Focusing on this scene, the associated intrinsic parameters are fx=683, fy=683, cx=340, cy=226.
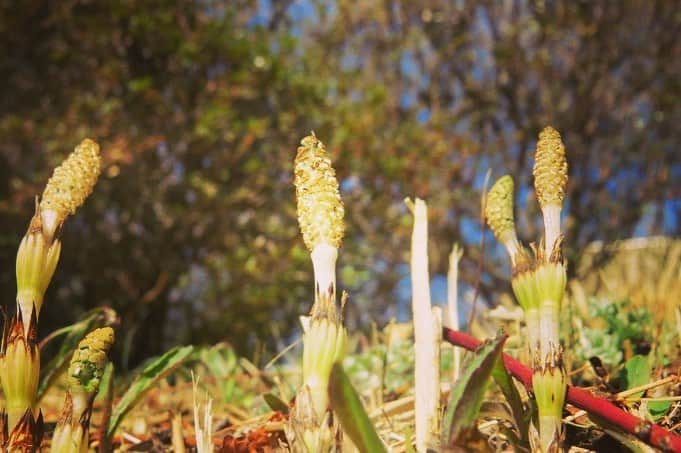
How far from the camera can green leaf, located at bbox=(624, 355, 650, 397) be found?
691 mm

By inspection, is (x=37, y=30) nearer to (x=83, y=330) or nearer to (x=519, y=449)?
(x=83, y=330)

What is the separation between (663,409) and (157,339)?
3.26 m

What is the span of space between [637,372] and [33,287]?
576 millimetres

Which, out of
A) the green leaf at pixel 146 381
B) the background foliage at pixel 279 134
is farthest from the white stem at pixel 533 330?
the background foliage at pixel 279 134

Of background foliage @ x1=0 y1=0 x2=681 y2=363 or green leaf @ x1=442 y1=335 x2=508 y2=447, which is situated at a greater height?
background foliage @ x1=0 y1=0 x2=681 y2=363

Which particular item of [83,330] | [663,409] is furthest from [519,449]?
[83,330]

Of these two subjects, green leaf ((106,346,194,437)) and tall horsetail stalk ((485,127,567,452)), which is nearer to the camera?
tall horsetail stalk ((485,127,567,452))

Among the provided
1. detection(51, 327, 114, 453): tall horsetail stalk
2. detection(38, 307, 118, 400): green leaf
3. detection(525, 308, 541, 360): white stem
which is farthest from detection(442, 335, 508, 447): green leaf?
detection(38, 307, 118, 400): green leaf

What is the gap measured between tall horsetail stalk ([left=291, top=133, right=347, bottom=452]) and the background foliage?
2.51 meters

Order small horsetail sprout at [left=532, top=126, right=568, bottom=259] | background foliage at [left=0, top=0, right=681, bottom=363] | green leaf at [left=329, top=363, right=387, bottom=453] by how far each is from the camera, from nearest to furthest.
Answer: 1. green leaf at [left=329, top=363, right=387, bottom=453]
2. small horsetail sprout at [left=532, top=126, right=568, bottom=259]
3. background foliage at [left=0, top=0, right=681, bottom=363]

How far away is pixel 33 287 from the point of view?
0.52m

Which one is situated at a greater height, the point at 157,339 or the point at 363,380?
the point at 157,339

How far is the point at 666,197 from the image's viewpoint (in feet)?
15.0

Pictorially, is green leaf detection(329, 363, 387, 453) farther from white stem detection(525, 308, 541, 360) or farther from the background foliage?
the background foliage
